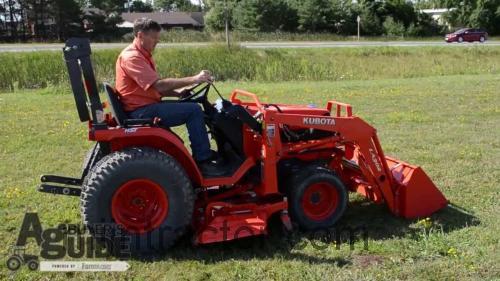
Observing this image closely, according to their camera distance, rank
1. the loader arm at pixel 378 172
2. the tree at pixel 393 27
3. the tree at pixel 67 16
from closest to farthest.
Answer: the loader arm at pixel 378 172, the tree at pixel 67 16, the tree at pixel 393 27

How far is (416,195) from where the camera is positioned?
5.59 meters

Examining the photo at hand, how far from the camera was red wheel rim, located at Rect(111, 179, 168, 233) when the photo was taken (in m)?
4.71

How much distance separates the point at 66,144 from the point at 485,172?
6.27 m

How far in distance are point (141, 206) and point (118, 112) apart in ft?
2.68

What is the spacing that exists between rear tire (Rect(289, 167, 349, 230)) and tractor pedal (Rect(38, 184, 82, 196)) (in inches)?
76.2

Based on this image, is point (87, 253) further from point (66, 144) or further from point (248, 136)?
point (66, 144)

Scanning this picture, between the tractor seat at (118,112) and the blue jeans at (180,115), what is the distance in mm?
94

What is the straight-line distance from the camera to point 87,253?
4.87 m

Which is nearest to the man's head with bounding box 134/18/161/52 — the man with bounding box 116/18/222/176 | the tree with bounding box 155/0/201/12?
the man with bounding box 116/18/222/176

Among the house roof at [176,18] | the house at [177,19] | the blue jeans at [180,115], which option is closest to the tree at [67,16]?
the house at [177,19]

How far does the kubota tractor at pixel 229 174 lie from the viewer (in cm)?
466

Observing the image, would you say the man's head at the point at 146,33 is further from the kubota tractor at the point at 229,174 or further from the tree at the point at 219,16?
the tree at the point at 219,16

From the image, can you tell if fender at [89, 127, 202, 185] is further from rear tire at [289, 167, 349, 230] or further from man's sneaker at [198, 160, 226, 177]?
rear tire at [289, 167, 349, 230]

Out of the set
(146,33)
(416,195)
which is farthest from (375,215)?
(146,33)
